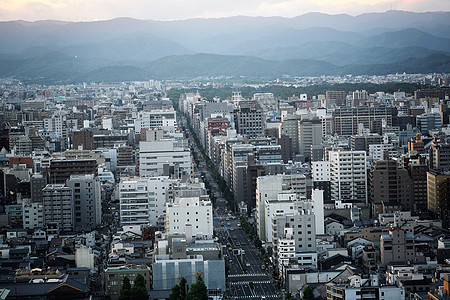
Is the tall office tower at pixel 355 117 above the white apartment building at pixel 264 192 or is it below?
above

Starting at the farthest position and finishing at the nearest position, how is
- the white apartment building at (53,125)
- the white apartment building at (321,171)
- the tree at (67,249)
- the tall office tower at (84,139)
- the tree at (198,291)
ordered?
the white apartment building at (53,125) < the tall office tower at (84,139) < the white apartment building at (321,171) < the tree at (67,249) < the tree at (198,291)

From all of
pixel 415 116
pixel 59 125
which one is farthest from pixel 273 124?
pixel 59 125

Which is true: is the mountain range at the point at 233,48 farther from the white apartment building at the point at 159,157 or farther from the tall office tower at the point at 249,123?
the white apartment building at the point at 159,157

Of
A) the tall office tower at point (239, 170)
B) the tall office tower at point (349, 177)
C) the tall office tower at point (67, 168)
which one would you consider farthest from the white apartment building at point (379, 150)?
the tall office tower at point (67, 168)

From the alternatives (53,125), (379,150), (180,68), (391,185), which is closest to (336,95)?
(53,125)

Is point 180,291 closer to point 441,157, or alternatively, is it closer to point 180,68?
point 441,157

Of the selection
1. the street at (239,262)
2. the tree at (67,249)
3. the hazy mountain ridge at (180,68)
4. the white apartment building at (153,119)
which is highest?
the hazy mountain ridge at (180,68)
